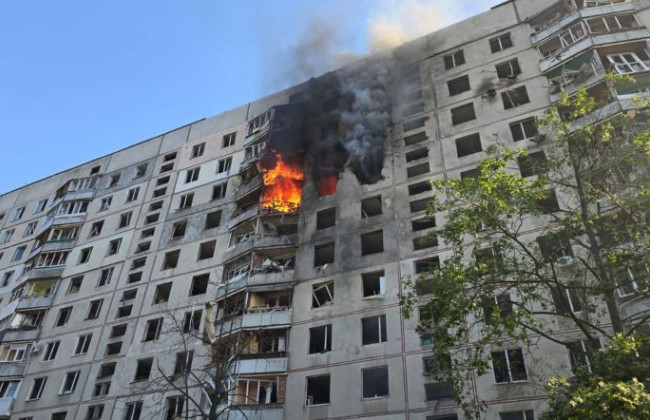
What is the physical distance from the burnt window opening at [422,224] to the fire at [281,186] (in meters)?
9.29

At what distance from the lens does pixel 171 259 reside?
41844 mm

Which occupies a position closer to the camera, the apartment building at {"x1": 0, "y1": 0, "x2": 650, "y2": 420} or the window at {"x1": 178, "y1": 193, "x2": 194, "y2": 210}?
the apartment building at {"x1": 0, "y1": 0, "x2": 650, "y2": 420}

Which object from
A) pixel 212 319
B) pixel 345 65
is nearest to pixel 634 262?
pixel 212 319

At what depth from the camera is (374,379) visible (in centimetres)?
2858

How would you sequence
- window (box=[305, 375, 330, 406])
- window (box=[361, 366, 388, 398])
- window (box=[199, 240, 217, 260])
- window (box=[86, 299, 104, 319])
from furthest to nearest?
1. window (box=[86, 299, 104, 319])
2. window (box=[199, 240, 217, 260])
3. window (box=[305, 375, 330, 406])
4. window (box=[361, 366, 388, 398])

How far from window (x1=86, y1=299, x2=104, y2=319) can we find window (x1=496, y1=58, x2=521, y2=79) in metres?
33.8

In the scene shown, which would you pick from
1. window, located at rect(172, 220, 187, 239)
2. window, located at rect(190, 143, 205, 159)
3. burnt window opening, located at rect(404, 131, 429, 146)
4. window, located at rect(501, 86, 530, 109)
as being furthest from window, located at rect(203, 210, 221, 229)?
window, located at rect(501, 86, 530, 109)

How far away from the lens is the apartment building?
1169 inches

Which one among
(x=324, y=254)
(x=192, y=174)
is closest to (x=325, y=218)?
(x=324, y=254)

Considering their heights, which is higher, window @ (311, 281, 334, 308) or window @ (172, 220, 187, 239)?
window @ (172, 220, 187, 239)

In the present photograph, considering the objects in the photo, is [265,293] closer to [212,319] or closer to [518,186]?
[212,319]

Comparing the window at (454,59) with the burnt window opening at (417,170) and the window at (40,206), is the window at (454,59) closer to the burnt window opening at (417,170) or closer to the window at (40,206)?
the burnt window opening at (417,170)

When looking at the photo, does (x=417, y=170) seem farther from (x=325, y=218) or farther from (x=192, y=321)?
(x=192, y=321)

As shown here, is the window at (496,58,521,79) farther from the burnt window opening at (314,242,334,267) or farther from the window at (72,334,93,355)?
the window at (72,334,93,355)
